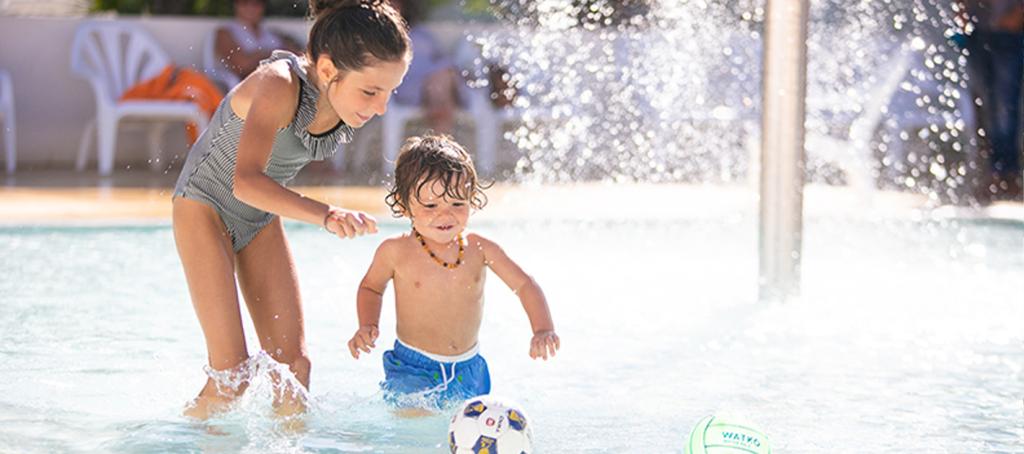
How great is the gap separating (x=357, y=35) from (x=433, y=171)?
0.41 metres

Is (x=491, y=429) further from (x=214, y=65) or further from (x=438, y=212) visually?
(x=214, y=65)

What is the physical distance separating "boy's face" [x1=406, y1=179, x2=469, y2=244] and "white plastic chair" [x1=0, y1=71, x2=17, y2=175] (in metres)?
7.71

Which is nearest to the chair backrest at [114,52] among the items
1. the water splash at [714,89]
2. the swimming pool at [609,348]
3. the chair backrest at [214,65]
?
the chair backrest at [214,65]

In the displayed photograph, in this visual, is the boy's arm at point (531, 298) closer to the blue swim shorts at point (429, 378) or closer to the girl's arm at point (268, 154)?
the blue swim shorts at point (429, 378)

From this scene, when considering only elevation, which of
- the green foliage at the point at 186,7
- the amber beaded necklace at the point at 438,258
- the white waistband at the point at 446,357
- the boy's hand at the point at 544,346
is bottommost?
the white waistband at the point at 446,357

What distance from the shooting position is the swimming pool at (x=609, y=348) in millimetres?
3420

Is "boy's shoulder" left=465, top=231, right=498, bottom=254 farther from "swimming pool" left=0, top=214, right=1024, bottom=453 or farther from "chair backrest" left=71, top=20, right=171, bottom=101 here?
"chair backrest" left=71, top=20, right=171, bottom=101

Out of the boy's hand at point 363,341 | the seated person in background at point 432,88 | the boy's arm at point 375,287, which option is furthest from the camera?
the seated person in background at point 432,88

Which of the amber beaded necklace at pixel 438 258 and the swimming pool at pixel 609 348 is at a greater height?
Answer: the amber beaded necklace at pixel 438 258

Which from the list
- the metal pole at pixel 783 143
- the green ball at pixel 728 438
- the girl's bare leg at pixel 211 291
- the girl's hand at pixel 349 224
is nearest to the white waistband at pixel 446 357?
the girl's bare leg at pixel 211 291

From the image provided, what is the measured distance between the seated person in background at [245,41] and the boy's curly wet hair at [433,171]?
24.6 ft

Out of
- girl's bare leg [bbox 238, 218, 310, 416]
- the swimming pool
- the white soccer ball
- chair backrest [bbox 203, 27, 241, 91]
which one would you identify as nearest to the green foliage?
chair backrest [bbox 203, 27, 241, 91]

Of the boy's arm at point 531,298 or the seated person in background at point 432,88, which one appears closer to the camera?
the boy's arm at point 531,298

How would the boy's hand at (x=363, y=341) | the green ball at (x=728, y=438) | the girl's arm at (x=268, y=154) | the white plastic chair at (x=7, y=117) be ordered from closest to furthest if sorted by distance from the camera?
the green ball at (x=728, y=438) < the girl's arm at (x=268, y=154) < the boy's hand at (x=363, y=341) < the white plastic chair at (x=7, y=117)
